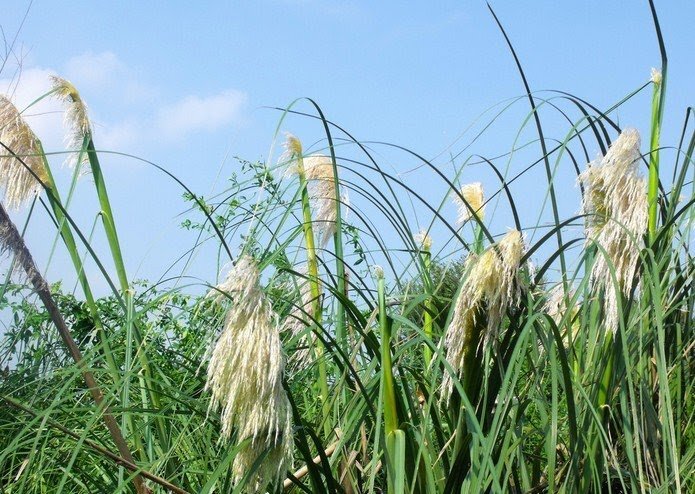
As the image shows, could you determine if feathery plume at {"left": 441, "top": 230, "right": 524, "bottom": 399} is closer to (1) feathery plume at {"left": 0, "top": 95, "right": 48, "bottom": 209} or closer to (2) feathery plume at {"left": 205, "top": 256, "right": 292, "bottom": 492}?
(2) feathery plume at {"left": 205, "top": 256, "right": 292, "bottom": 492}

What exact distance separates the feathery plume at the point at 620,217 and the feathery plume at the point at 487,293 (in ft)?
1.02

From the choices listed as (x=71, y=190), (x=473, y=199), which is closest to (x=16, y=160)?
(x=71, y=190)

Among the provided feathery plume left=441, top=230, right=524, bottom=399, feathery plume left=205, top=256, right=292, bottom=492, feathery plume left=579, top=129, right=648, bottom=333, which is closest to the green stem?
feathery plume left=441, top=230, right=524, bottom=399

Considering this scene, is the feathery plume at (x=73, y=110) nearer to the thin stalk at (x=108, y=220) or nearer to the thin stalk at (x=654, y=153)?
the thin stalk at (x=108, y=220)

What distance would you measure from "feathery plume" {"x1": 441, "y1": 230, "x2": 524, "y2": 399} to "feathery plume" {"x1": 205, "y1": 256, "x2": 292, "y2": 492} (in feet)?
1.30

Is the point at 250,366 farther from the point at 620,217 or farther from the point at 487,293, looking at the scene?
the point at 620,217

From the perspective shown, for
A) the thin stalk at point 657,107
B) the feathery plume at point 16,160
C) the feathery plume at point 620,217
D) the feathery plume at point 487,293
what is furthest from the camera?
the feathery plume at point 16,160

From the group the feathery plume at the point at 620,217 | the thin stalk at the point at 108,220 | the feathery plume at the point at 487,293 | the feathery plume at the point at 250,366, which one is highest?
the thin stalk at the point at 108,220

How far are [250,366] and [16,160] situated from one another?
1.53 m

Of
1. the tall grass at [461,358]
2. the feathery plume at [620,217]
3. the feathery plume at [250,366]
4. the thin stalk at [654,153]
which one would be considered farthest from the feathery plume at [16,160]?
the thin stalk at [654,153]

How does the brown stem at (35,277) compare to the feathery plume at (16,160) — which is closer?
the brown stem at (35,277)

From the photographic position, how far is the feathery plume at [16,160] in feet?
9.29

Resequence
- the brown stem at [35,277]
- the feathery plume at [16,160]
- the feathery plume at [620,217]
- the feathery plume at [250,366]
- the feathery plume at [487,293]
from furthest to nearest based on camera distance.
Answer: the feathery plume at [16,160]
the brown stem at [35,277]
the feathery plume at [620,217]
the feathery plume at [487,293]
the feathery plume at [250,366]

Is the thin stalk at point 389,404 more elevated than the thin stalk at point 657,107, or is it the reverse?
the thin stalk at point 657,107
